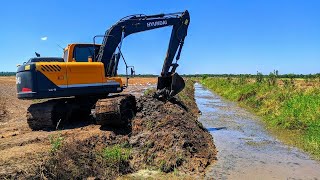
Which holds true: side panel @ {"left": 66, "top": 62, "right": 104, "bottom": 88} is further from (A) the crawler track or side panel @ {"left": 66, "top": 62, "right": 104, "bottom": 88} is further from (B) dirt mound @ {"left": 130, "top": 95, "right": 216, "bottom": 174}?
(B) dirt mound @ {"left": 130, "top": 95, "right": 216, "bottom": 174}

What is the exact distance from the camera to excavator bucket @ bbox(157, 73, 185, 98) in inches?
616

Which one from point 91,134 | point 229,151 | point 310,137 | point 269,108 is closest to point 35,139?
point 91,134

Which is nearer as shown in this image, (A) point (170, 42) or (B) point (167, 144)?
(B) point (167, 144)

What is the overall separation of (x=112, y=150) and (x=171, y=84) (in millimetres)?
6666

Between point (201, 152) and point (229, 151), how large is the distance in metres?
1.79

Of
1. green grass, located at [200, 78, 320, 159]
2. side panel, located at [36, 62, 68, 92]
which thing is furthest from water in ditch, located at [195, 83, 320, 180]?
side panel, located at [36, 62, 68, 92]

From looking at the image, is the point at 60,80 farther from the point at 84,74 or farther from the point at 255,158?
the point at 255,158

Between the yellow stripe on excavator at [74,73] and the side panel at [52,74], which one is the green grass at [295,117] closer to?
the yellow stripe on excavator at [74,73]

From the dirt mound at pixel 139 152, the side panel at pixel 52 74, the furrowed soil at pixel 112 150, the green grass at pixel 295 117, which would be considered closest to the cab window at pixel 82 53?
the side panel at pixel 52 74

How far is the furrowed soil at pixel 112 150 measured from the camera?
25.4 ft

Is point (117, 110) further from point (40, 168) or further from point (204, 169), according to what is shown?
point (40, 168)

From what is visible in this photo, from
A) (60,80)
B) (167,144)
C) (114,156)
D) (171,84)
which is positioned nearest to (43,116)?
(60,80)

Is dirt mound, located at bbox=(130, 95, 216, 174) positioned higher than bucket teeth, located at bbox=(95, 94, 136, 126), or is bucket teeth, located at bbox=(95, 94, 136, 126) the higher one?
bucket teeth, located at bbox=(95, 94, 136, 126)

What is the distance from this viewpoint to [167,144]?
10508mm
